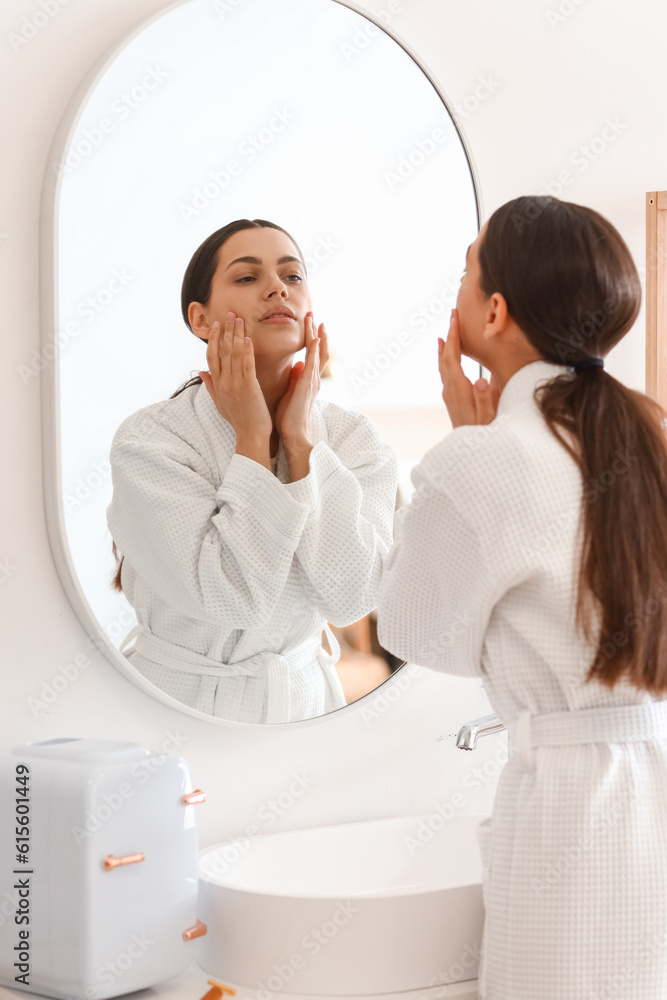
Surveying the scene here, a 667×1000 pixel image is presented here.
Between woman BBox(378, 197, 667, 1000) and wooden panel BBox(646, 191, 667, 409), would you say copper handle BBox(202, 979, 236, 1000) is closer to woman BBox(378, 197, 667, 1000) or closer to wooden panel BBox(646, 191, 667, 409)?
woman BBox(378, 197, 667, 1000)

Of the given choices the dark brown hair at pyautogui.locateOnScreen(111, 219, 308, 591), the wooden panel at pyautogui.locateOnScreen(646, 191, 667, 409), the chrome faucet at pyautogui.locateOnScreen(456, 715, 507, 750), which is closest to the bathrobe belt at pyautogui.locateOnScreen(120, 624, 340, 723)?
the chrome faucet at pyautogui.locateOnScreen(456, 715, 507, 750)

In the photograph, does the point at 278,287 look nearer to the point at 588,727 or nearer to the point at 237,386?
the point at 237,386

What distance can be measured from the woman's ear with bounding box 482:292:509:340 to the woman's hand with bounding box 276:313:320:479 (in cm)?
34

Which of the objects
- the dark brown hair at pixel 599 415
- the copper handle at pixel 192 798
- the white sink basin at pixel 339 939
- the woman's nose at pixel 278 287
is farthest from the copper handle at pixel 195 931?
the woman's nose at pixel 278 287

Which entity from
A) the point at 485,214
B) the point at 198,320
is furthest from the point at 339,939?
the point at 485,214

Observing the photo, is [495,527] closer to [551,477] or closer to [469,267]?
[551,477]

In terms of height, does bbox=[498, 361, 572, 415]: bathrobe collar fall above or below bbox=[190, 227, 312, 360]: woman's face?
below

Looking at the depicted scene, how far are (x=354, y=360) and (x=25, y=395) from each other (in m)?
0.47

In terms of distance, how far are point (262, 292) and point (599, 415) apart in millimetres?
539

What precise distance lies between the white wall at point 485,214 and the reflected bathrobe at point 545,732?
435mm

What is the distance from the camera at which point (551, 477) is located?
36.0 inches

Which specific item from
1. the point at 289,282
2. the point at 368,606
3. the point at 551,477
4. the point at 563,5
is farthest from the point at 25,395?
the point at 563,5

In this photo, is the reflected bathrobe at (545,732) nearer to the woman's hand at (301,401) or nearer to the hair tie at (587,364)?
the hair tie at (587,364)

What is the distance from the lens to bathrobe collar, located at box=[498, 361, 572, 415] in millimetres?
1005
